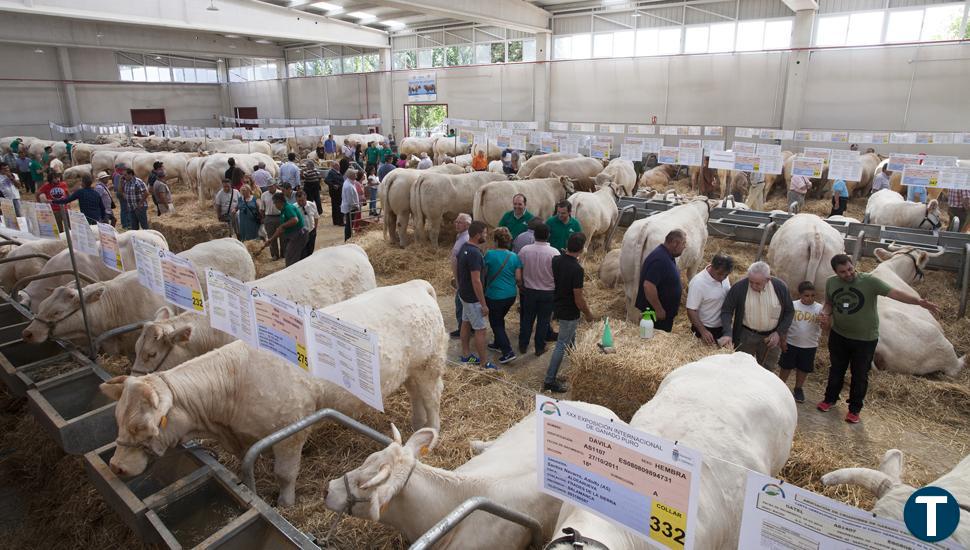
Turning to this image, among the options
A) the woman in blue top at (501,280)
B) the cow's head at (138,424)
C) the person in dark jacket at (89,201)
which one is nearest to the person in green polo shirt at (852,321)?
the woman in blue top at (501,280)

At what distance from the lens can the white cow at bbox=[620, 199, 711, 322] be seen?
805 cm

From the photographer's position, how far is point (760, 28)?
2286 centimetres

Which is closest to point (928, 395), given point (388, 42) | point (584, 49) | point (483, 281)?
point (483, 281)

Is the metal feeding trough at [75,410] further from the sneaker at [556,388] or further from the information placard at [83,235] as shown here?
the sneaker at [556,388]

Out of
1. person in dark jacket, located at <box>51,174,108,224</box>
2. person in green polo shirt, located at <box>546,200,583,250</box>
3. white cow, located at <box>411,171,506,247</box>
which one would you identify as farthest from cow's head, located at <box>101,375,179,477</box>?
person in dark jacket, located at <box>51,174,108,224</box>

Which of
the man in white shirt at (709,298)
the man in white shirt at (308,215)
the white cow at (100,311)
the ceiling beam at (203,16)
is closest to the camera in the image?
the white cow at (100,311)

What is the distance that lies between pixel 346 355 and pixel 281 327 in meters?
0.63

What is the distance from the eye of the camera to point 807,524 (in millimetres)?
1852

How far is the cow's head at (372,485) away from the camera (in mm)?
2758

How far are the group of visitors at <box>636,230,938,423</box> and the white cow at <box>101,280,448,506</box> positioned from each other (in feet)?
9.73

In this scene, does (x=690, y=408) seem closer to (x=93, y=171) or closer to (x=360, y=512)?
(x=360, y=512)

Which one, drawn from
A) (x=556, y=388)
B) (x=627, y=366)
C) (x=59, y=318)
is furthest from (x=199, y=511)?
(x=556, y=388)

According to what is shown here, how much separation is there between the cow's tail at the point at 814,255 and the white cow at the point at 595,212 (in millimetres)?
3875

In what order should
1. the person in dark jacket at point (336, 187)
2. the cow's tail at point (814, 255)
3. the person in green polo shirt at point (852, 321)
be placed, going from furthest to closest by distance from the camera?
1. the person in dark jacket at point (336, 187)
2. the cow's tail at point (814, 255)
3. the person in green polo shirt at point (852, 321)
